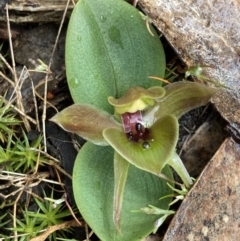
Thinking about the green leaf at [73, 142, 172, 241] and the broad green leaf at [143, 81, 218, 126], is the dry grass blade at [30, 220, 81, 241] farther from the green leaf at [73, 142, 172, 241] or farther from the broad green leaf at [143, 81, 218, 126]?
the broad green leaf at [143, 81, 218, 126]

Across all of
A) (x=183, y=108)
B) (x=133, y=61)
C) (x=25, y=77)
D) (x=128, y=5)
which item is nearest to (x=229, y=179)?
(x=183, y=108)

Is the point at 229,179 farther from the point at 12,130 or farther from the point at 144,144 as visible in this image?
the point at 12,130

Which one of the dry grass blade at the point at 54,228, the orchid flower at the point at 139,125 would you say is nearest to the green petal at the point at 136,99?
the orchid flower at the point at 139,125

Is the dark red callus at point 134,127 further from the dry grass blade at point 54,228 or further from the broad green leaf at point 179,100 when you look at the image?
the dry grass blade at point 54,228

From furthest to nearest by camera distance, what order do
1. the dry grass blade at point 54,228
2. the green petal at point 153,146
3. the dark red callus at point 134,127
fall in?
1. the dry grass blade at point 54,228
2. the dark red callus at point 134,127
3. the green petal at point 153,146

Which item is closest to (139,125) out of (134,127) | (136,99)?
(134,127)

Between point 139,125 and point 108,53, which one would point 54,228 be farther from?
point 108,53

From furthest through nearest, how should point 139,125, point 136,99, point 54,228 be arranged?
point 54,228 < point 139,125 < point 136,99
